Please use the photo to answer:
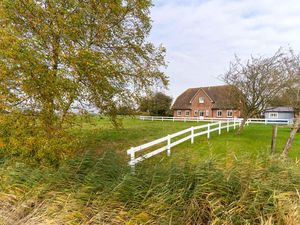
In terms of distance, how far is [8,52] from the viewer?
505cm

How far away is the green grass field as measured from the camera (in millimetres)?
3355

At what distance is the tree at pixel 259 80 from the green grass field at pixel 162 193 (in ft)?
36.0

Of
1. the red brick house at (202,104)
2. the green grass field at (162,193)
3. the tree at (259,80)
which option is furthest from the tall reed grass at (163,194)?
the red brick house at (202,104)

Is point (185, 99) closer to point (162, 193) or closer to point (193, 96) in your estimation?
point (193, 96)

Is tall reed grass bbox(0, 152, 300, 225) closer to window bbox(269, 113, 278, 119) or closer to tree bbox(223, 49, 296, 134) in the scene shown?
tree bbox(223, 49, 296, 134)

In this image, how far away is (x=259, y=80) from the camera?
14.4 meters

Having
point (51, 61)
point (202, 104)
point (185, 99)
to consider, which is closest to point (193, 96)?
point (185, 99)

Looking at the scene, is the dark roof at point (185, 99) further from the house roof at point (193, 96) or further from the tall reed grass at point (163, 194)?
the tall reed grass at point (163, 194)

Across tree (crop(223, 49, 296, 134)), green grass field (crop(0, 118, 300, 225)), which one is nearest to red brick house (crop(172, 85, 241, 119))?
tree (crop(223, 49, 296, 134))

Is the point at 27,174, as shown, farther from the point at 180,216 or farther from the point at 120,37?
the point at 120,37

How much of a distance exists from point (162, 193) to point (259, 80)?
42.9ft

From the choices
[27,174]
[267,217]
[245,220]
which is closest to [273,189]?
[267,217]

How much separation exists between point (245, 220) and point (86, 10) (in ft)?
21.2

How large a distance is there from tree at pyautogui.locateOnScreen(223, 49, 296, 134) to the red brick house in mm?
23032
